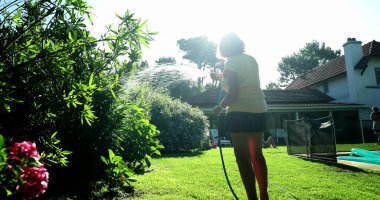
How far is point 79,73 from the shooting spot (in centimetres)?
343

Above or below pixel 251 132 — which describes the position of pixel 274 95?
above

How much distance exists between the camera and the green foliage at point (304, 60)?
71.6 meters

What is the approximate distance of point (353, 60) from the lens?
87.7 feet

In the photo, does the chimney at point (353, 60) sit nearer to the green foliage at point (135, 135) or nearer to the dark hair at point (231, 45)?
the green foliage at point (135, 135)

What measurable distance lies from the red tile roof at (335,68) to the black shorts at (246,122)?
2708cm

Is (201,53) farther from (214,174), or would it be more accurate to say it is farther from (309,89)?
(214,174)

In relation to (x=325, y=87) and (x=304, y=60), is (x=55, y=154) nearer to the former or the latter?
(x=325, y=87)

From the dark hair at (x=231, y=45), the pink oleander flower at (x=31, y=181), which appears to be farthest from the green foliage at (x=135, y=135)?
the pink oleander flower at (x=31, y=181)

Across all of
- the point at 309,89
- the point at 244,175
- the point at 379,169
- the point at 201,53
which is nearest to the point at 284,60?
the point at 201,53

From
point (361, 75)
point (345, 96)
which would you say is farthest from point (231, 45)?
point (345, 96)

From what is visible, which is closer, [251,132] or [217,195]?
[251,132]

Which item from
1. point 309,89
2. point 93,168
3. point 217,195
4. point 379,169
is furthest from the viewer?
point 309,89

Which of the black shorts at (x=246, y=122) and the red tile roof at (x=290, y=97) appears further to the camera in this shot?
the red tile roof at (x=290, y=97)

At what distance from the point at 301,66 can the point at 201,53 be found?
29671mm
